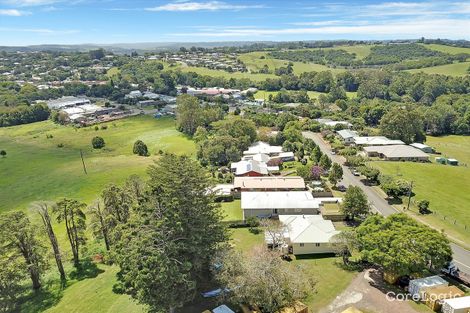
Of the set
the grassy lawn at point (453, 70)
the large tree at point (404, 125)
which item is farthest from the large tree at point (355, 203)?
the grassy lawn at point (453, 70)

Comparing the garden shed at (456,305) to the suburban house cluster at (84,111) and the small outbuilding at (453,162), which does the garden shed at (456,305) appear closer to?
the small outbuilding at (453,162)

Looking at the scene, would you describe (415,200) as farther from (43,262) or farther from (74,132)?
(74,132)

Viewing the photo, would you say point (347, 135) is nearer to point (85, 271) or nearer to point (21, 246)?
point (85, 271)

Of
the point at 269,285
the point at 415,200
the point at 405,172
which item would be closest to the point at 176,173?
the point at 269,285

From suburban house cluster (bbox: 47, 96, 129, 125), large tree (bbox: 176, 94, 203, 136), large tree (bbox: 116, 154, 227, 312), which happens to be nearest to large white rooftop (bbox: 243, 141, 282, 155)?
large tree (bbox: 176, 94, 203, 136)

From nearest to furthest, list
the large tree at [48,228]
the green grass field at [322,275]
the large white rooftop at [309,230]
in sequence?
the green grass field at [322,275], the large tree at [48,228], the large white rooftop at [309,230]

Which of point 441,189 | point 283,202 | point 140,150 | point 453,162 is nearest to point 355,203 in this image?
point 283,202
